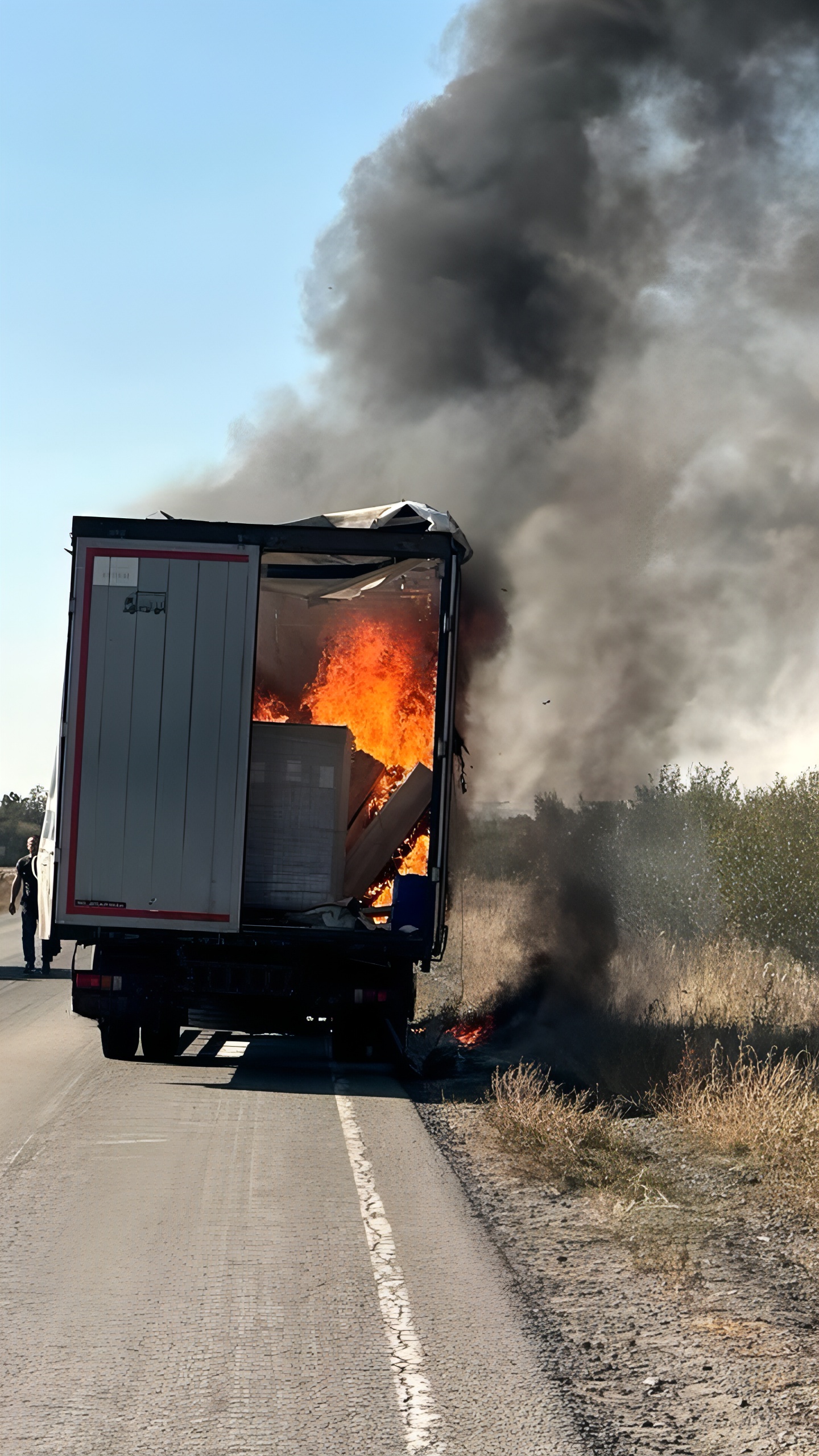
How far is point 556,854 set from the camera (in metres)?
21.7

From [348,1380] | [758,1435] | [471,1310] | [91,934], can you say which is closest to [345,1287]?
[471,1310]

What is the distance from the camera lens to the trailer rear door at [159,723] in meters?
10.8

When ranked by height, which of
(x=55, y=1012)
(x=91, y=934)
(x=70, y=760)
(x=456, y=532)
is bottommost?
(x=55, y=1012)

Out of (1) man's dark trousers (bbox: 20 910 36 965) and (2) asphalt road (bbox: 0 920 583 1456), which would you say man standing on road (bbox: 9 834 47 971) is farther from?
(2) asphalt road (bbox: 0 920 583 1456)

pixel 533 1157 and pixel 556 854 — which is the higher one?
pixel 556 854

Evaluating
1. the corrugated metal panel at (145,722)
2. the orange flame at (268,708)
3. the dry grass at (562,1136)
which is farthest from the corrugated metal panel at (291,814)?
the dry grass at (562,1136)

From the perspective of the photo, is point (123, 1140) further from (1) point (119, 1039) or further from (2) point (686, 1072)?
(2) point (686, 1072)

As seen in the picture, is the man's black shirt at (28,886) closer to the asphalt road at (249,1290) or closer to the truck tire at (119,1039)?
the truck tire at (119,1039)

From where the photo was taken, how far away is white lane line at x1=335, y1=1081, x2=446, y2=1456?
4312mm

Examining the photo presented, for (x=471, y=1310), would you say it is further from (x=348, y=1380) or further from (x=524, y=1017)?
(x=524, y=1017)

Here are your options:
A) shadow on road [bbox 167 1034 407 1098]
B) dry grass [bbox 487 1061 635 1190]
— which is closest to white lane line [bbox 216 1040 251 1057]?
shadow on road [bbox 167 1034 407 1098]

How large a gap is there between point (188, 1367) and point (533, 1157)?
3.81 m

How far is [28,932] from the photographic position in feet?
66.2

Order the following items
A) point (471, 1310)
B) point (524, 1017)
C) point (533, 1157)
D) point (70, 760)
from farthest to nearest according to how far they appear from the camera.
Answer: point (524, 1017)
point (70, 760)
point (533, 1157)
point (471, 1310)
